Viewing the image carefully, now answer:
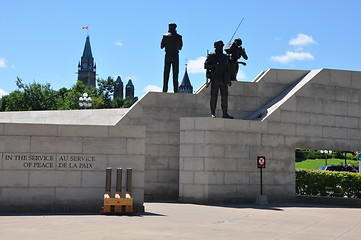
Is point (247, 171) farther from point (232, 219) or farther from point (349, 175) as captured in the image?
point (232, 219)

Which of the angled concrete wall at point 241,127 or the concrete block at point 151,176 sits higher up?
the angled concrete wall at point 241,127

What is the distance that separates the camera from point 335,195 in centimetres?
2048

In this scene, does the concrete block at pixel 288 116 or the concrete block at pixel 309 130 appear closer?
the concrete block at pixel 288 116

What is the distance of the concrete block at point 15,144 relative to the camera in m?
14.4

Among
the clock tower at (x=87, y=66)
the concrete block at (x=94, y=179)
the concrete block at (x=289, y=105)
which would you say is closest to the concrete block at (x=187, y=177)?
the concrete block at (x=94, y=179)

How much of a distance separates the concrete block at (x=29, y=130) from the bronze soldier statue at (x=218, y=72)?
758cm

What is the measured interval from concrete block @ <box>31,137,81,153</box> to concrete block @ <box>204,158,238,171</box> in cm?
555

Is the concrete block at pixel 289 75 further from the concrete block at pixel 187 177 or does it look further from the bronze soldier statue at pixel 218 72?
the concrete block at pixel 187 177

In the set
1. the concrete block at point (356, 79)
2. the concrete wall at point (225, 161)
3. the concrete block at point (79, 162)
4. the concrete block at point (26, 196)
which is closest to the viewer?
the concrete block at point (26, 196)

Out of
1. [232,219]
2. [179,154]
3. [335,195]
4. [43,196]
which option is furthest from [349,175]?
[43,196]

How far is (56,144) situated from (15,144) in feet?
3.85

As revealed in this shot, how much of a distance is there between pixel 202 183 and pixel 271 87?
6.72m

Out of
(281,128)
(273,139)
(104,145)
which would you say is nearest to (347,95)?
(281,128)

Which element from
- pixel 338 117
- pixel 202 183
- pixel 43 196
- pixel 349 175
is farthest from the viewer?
pixel 338 117
